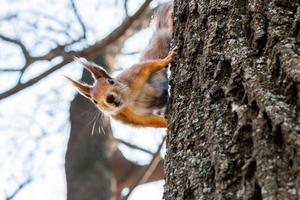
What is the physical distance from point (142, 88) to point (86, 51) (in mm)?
1132

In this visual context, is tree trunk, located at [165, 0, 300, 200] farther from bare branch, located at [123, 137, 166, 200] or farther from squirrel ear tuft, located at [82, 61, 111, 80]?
bare branch, located at [123, 137, 166, 200]

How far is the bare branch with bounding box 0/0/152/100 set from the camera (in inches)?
120

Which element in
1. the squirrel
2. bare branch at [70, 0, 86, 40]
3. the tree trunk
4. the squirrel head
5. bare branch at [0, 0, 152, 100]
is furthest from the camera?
bare branch at [70, 0, 86, 40]

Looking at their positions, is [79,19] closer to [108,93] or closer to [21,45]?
[21,45]

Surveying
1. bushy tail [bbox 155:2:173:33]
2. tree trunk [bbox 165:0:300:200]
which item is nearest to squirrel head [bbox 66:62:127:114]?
bushy tail [bbox 155:2:173:33]

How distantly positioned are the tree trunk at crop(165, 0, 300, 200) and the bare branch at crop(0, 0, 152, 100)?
5.96 feet

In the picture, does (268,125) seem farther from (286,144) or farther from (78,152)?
(78,152)

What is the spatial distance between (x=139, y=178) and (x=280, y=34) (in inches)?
108

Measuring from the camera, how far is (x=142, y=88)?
7.31 ft

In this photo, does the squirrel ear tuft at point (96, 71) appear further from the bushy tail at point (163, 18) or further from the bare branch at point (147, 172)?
the bare branch at point (147, 172)

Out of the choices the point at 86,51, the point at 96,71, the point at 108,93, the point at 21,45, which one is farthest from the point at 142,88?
the point at 21,45

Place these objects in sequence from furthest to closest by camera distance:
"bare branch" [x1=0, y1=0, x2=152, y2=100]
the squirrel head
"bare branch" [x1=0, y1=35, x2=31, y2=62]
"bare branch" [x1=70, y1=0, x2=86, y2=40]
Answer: "bare branch" [x1=70, y1=0, x2=86, y2=40] → "bare branch" [x1=0, y1=35, x2=31, y2=62] → "bare branch" [x1=0, y1=0, x2=152, y2=100] → the squirrel head

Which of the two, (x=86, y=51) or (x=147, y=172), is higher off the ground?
(x=86, y=51)

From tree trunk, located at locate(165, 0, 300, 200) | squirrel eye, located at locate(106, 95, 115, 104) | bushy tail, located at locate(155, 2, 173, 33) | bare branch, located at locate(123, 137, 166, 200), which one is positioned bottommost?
bare branch, located at locate(123, 137, 166, 200)
